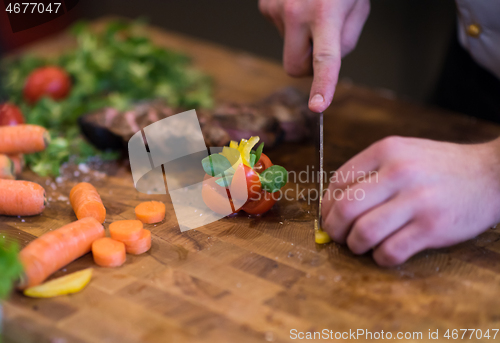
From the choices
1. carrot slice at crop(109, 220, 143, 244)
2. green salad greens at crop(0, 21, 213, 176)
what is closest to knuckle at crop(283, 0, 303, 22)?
green salad greens at crop(0, 21, 213, 176)

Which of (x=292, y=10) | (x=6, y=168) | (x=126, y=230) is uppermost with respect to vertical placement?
(x=292, y=10)

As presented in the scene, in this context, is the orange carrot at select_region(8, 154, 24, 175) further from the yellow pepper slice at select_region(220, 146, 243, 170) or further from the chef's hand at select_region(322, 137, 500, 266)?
the chef's hand at select_region(322, 137, 500, 266)

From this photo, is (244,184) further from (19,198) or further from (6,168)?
(6,168)

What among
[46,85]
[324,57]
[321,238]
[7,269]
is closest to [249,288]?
[321,238]

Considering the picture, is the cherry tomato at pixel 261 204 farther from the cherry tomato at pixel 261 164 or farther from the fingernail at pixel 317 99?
the fingernail at pixel 317 99

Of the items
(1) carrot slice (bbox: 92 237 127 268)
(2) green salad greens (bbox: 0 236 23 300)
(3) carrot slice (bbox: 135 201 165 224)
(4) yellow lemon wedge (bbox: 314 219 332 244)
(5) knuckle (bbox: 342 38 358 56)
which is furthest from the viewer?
(5) knuckle (bbox: 342 38 358 56)

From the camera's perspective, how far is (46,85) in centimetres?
252

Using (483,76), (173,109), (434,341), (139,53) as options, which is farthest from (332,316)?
(139,53)

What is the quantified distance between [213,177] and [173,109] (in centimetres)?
77

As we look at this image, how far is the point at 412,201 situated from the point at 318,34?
2.47 ft

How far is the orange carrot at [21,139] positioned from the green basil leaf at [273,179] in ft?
3.11

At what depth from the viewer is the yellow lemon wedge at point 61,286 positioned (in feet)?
3.84

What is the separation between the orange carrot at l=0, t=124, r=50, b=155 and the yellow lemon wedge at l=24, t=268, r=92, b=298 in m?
0.74

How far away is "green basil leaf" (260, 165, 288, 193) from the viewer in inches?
56.9
